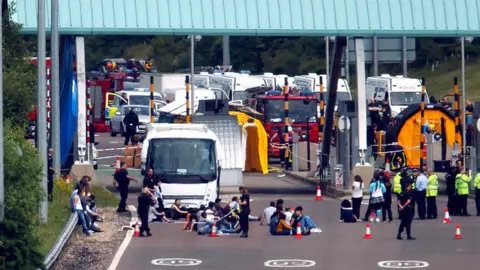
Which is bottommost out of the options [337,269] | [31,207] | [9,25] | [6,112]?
[337,269]

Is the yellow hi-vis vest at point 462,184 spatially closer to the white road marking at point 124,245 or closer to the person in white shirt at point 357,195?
the person in white shirt at point 357,195

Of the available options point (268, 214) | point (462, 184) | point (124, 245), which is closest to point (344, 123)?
point (462, 184)

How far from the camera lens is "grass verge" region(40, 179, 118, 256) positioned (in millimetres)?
24516

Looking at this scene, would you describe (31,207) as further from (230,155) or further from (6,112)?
(230,155)

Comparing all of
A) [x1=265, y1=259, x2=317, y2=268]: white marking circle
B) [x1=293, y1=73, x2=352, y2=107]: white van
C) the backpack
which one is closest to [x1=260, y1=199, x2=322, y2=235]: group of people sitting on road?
the backpack

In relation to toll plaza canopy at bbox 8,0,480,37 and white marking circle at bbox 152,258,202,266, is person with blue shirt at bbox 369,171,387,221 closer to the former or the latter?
white marking circle at bbox 152,258,202,266

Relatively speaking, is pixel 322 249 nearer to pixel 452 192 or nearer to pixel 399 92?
pixel 452 192

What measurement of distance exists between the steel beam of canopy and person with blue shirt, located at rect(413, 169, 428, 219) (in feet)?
26.3

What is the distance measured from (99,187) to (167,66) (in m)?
52.5

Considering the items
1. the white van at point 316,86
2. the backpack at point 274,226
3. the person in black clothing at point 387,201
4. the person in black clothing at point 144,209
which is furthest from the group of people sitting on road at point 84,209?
the white van at point 316,86

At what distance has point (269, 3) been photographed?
120ft

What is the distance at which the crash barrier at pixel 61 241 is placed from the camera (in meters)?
20.8

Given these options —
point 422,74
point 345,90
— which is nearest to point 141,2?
point 345,90

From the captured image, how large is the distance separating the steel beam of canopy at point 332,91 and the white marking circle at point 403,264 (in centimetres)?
1555
